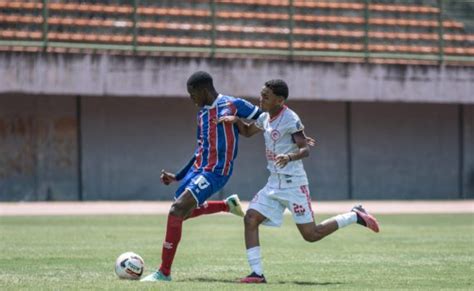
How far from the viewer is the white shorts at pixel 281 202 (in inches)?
467

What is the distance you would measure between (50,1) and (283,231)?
12.6m

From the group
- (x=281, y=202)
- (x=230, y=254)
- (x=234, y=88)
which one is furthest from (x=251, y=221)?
(x=234, y=88)

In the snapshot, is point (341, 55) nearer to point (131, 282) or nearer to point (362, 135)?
point (362, 135)

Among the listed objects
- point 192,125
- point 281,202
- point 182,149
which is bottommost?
point 182,149

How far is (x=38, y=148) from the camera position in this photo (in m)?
31.5

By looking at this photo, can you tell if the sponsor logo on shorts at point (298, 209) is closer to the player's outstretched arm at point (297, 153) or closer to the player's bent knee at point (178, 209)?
the player's outstretched arm at point (297, 153)

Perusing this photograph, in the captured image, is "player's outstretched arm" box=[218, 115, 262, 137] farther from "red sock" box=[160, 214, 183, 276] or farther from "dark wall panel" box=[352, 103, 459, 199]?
"dark wall panel" box=[352, 103, 459, 199]

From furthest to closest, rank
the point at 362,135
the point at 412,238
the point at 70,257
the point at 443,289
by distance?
the point at 362,135 < the point at 412,238 < the point at 70,257 < the point at 443,289

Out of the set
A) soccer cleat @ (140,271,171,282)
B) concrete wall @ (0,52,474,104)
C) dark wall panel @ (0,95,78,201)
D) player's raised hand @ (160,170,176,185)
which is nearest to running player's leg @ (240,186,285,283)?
soccer cleat @ (140,271,171,282)

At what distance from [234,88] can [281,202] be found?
18.8m

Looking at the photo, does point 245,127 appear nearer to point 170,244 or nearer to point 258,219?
point 258,219

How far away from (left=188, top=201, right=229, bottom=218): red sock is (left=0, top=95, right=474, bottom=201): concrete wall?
61.0ft

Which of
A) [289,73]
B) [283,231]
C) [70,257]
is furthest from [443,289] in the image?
[289,73]

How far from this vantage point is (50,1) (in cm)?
3102
